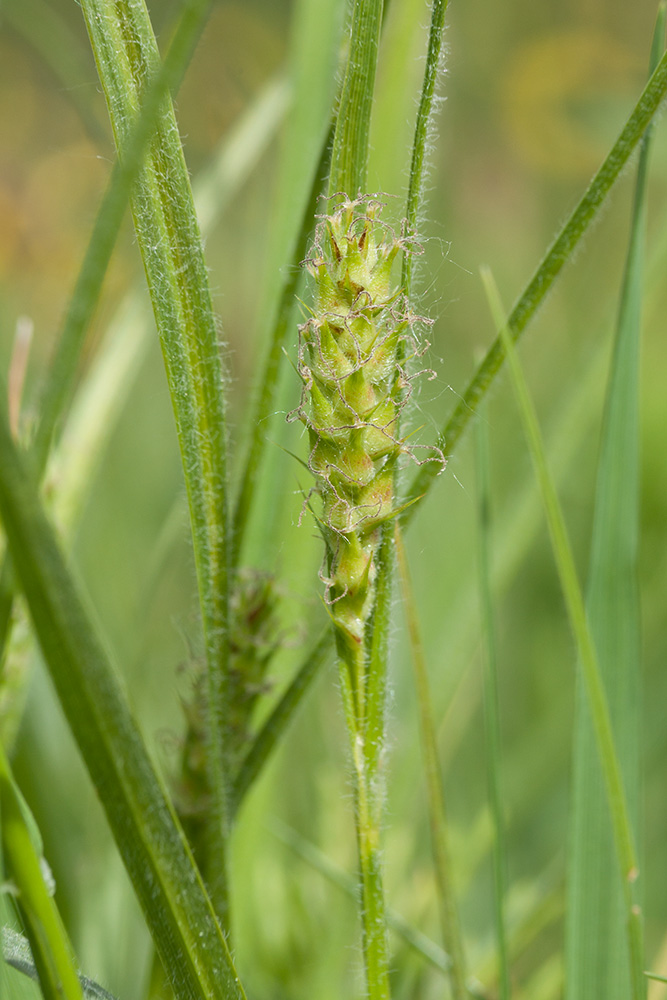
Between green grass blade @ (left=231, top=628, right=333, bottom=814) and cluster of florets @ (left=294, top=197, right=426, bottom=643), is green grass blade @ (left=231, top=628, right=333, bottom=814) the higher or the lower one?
the lower one

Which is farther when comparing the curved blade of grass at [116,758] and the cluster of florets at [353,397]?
the cluster of florets at [353,397]

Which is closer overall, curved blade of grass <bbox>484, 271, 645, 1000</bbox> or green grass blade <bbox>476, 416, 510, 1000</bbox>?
curved blade of grass <bbox>484, 271, 645, 1000</bbox>

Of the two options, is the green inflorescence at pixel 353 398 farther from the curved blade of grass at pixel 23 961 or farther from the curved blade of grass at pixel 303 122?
the curved blade of grass at pixel 303 122

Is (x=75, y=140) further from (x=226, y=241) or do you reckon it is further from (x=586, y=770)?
(x=586, y=770)

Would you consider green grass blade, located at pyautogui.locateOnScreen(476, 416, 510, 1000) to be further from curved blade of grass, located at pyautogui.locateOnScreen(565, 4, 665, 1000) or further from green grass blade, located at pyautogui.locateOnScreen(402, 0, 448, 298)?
green grass blade, located at pyautogui.locateOnScreen(402, 0, 448, 298)

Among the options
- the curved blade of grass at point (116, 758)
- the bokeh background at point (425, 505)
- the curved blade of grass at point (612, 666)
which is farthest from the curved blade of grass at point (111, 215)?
the curved blade of grass at point (612, 666)

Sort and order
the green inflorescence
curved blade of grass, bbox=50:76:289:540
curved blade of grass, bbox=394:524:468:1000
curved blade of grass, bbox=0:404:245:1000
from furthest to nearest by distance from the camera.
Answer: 1. curved blade of grass, bbox=50:76:289:540
2. curved blade of grass, bbox=394:524:468:1000
3. the green inflorescence
4. curved blade of grass, bbox=0:404:245:1000

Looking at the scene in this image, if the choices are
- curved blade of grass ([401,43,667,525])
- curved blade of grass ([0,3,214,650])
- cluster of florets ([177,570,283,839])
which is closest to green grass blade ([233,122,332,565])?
cluster of florets ([177,570,283,839])
